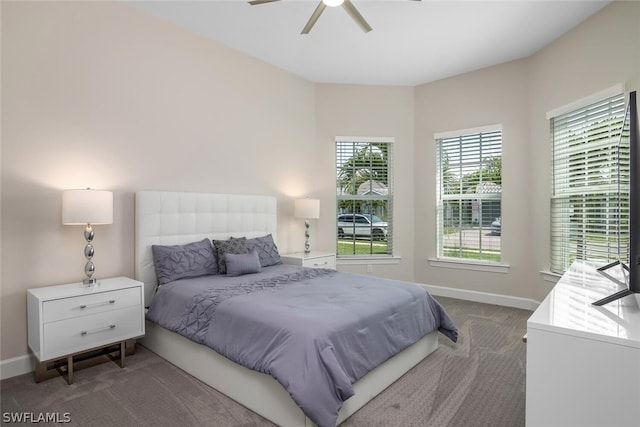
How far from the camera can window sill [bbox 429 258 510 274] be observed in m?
4.56

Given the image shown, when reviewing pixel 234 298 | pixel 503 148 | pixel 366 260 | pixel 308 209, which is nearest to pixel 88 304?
pixel 234 298

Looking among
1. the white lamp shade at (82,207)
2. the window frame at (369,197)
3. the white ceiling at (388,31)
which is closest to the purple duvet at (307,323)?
the white lamp shade at (82,207)

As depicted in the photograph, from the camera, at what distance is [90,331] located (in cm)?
258

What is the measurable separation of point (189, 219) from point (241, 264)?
2.46 ft

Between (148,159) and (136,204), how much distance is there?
47 centimetres

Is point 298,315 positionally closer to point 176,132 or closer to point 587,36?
point 176,132

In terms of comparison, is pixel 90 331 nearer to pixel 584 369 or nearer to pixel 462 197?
pixel 584 369

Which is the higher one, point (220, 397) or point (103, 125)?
point (103, 125)

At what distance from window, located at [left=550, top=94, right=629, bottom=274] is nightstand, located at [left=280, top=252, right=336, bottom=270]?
260 cm

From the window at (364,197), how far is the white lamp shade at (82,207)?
3.21 m

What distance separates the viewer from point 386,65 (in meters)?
4.52

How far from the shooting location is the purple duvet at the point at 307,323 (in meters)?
1.83

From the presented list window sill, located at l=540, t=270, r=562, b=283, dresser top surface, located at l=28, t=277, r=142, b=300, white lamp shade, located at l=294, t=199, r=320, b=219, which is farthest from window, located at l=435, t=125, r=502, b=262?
dresser top surface, located at l=28, t=277, r=142, b=300

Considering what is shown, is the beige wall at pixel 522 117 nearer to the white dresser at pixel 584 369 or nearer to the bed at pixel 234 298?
the bed at pixel 234 298
